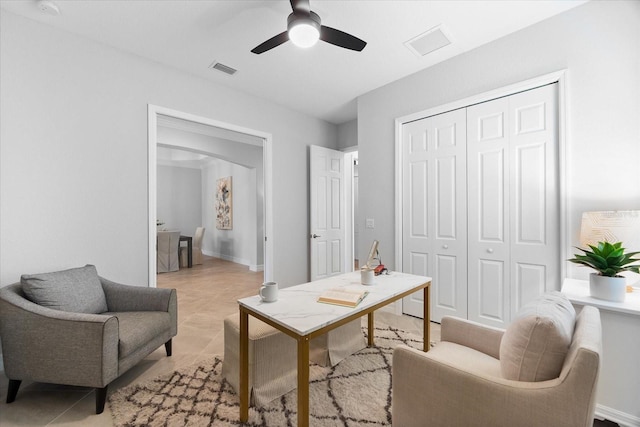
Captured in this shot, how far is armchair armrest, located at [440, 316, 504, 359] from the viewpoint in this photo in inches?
61.7

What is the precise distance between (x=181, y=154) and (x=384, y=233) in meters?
6.38

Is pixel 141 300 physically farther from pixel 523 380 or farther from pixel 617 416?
pixel 617 416

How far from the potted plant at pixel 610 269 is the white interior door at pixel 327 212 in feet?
10.2

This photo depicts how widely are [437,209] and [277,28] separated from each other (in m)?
2.33

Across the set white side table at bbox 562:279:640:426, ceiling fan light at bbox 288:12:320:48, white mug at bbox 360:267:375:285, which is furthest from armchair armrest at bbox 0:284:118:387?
white side table at bbox 562:279:640:426

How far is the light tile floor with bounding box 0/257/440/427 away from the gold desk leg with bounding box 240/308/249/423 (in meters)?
0.74

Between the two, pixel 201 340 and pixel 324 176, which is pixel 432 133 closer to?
pixel 324 176

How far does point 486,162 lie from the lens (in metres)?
2.73

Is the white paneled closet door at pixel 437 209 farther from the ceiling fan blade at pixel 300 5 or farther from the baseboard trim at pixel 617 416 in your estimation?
the ceiling fan blade at pixel 300 5

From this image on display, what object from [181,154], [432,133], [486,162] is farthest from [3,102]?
[181,154]

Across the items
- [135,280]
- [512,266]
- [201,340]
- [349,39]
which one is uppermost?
[349,39]

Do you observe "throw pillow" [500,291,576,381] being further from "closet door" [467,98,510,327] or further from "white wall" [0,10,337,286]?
"white wall" [0,10,337,286]

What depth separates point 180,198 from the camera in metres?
8.14

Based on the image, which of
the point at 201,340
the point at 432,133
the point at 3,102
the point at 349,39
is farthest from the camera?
the point at 432,133
